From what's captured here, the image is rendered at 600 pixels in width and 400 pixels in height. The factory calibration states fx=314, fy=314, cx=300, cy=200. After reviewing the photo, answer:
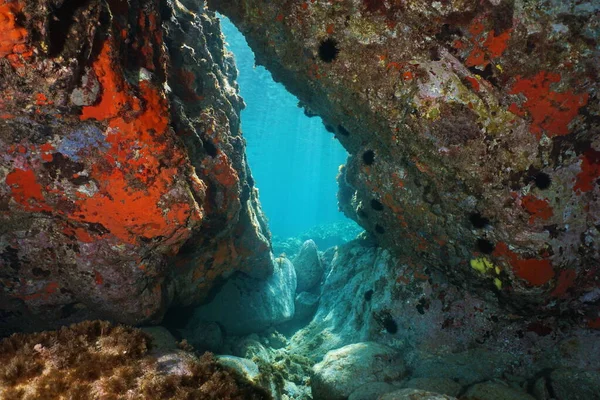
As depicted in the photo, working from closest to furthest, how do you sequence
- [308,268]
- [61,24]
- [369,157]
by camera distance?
1. [61,24]
2. [369,157]
3. [308,268]

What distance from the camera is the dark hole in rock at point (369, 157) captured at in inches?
290

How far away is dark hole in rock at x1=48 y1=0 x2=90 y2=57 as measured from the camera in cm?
342

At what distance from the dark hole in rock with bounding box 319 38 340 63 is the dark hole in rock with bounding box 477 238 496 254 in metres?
4.40

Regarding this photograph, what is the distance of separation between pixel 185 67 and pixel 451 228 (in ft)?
21.9

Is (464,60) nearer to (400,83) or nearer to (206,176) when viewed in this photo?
(400,83)

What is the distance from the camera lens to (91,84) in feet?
12.8

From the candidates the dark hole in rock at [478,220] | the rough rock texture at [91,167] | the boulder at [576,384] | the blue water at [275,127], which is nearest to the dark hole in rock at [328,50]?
the rough rock texture at [91,167]

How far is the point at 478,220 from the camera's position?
578cm

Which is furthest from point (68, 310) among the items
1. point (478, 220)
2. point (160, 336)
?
point (478, 220)

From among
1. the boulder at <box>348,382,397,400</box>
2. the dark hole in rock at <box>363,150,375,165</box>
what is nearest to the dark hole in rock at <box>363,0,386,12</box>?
the dark hole in rock at <box>363,150,375,165</box>

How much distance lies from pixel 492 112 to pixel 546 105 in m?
0.82

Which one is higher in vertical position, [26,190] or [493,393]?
[26,190]

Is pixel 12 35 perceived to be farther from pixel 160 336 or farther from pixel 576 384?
pixel 576 384

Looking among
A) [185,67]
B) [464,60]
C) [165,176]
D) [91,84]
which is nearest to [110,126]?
[91,84]
